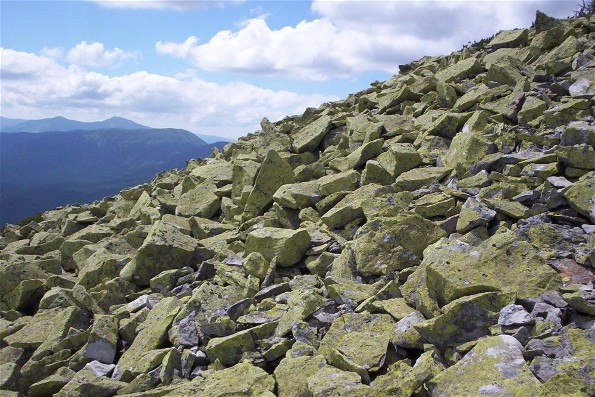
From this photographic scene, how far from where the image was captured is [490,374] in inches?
310

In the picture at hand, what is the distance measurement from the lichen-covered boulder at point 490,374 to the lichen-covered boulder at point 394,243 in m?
4.25

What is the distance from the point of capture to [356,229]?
611 inches

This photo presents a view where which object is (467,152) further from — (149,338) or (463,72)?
(149,338)

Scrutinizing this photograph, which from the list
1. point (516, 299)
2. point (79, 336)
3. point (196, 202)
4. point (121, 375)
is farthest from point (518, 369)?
point (196, 202)

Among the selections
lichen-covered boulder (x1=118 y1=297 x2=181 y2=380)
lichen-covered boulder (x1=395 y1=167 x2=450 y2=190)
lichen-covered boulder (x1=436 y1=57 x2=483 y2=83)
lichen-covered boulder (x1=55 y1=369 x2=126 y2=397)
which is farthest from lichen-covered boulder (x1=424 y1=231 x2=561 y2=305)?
lichen-covered boulder (x1=436 y1=57 x2=483 y2=83)

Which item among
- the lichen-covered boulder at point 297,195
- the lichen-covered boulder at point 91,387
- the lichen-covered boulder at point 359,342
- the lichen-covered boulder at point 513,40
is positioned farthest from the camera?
the lichen-covered boulder at point 513,40

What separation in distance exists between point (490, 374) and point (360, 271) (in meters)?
5.32

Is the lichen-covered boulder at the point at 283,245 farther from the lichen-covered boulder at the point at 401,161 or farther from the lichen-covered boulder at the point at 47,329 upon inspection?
the lichen-covered boulder at the point at 47,329

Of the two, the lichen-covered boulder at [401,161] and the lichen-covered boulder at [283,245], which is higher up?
the lichen-covered boulder at [401,161]

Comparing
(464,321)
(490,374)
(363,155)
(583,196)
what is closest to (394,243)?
(464,321)

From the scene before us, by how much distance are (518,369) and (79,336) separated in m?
11.5

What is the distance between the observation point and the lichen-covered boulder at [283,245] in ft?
48.8

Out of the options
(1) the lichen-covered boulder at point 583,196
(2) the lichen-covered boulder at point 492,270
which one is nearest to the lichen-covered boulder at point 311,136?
(1) the lichen-covered boulder at point 583,196

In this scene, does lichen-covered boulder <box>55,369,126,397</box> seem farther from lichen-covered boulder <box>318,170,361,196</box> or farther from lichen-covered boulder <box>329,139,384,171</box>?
lichen-covered boulder <box>329,139,384,171</box>
